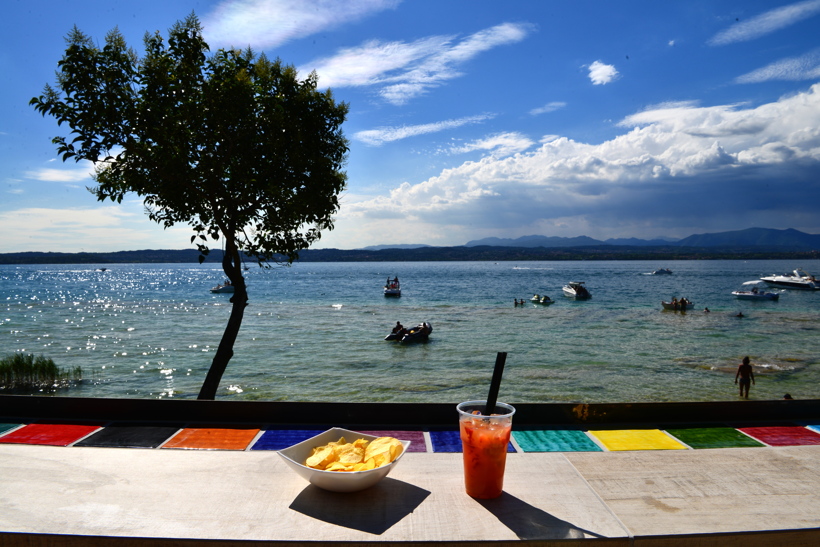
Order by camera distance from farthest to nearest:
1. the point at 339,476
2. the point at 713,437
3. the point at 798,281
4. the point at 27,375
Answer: the point at 798,281 → the point at 27,375 → the point at 713,437 → the point at 339,476

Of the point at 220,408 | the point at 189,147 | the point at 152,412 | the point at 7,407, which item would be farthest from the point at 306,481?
the point at 189,147

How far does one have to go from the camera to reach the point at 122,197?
7457mm

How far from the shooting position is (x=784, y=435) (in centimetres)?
392

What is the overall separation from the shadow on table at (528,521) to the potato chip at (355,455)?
1.41 feet

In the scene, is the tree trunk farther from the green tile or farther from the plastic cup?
the plastic cup

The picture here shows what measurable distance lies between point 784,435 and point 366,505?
3.58 m

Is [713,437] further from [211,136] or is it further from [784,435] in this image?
[211,136]

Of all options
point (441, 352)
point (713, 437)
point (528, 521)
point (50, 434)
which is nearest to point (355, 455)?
point (528, 521)

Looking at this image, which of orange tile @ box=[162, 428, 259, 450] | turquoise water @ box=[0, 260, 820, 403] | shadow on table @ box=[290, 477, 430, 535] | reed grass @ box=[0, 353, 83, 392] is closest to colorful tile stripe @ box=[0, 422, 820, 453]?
orange tile @ box=[162, 428, 259, 450]

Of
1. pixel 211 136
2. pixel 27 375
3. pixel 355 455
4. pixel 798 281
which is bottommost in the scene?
pixel 798 281

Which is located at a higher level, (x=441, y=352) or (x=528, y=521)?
(x=528, y=521)

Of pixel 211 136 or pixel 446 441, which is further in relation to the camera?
pixel 211 136

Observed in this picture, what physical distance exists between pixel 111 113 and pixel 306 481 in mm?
6711

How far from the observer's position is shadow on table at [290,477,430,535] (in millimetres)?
1896
